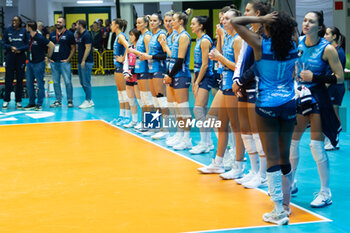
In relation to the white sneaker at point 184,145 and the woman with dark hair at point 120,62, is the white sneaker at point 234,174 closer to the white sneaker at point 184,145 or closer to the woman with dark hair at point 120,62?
the white sneaker at point 184,145

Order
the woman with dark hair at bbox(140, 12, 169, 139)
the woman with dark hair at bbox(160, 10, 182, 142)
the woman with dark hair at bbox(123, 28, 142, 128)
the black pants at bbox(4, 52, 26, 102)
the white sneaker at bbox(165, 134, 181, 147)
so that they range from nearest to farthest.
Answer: the woman with dark hair at bbox(160, 10, 182, 142), the white sneaker at bbox(165, 134, 181, 147), the woman with dark hair at bbox(140, 12, 169, 139), the woman with dark hair at bbox(123, 28, 142, 128), the black pants at bbox(4, 52, 26, 102)

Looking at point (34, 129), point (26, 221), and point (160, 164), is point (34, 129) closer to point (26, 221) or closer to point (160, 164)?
point (160, 164)

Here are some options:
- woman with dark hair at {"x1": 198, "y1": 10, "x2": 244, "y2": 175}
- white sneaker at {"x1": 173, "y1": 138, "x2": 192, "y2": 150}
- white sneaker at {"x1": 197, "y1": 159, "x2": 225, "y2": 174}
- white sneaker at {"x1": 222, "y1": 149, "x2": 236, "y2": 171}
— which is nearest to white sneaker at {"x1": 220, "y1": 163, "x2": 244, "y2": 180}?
Answer: woman with dark hair at {"x1": 198, "y1": 10, "x2": 244, "y2": 175}

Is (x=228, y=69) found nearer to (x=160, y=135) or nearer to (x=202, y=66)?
(x=202, y=66)

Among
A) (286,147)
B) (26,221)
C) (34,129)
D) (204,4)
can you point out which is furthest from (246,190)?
(204,4)

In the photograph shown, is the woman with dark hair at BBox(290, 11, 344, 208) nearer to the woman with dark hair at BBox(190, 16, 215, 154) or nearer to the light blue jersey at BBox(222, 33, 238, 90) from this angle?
the light blue jersey at BBox(222, 33, 238, 90)

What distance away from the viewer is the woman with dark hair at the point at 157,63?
9.05 metres

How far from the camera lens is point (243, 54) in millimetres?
5375

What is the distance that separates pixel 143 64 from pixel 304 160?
339 centimetres

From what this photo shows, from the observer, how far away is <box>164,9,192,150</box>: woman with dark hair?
26.3 ft

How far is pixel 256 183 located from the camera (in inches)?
243

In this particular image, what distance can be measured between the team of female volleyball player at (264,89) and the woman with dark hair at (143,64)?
15.4 inches

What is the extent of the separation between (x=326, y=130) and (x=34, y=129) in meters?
6.74

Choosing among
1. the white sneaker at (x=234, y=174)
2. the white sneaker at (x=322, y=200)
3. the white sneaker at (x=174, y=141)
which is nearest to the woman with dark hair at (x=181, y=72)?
the white sneaker at (x=174, y=141)
